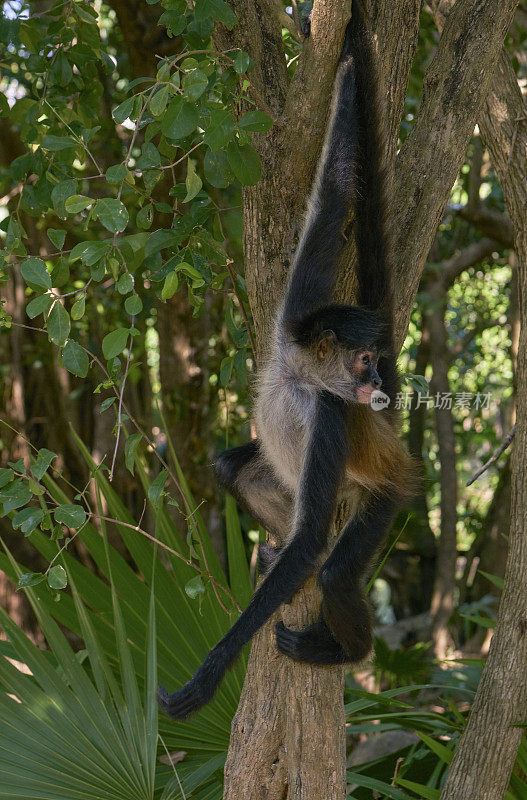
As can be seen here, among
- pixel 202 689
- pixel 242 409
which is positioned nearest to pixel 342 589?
pixel 202 689

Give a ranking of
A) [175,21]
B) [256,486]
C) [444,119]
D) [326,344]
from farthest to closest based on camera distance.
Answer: [256,486]
[326,344]
[444,119]
[175,21]

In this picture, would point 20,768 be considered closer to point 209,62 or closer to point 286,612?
point 286,612

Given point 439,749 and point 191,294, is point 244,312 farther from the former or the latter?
point 439,749

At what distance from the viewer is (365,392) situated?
7.12 feet

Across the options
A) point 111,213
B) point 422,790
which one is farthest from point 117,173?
point 422,790

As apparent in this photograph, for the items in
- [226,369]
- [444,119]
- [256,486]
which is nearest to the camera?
[444,119]

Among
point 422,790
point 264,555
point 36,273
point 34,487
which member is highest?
point 36,273

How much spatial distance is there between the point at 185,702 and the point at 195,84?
57.3 inches

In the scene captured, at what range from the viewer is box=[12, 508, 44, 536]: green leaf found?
6.11 ft

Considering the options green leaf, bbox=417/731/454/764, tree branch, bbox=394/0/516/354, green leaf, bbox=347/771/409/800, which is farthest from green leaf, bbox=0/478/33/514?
green leaf, bbox=417/731/454/764

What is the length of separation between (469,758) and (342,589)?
88 centimetres

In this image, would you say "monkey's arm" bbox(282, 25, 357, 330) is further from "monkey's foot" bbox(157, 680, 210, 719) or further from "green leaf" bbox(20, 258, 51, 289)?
"monkey's foot" bbox(157, 680, 210, 719)

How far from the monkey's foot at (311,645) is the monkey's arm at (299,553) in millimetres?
75

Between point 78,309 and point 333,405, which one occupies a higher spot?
point 78,309
